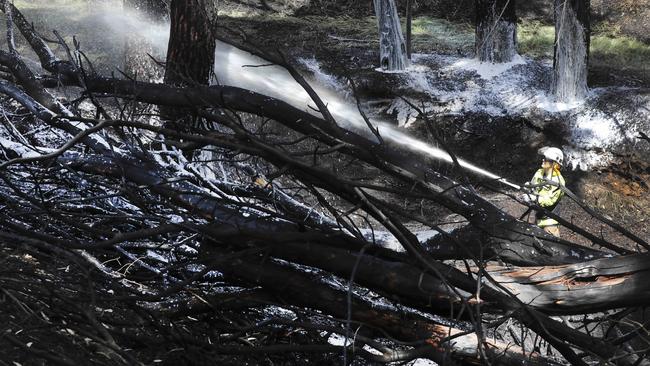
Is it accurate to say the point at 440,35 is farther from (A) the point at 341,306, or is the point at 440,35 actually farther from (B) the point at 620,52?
(A) the point at 341,306

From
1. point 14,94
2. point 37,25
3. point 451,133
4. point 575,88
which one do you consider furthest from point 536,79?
point 14,94

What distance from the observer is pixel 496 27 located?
13977 mm

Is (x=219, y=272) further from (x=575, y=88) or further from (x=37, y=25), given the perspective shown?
(x=37, y=25)

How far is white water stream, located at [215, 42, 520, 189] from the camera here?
13031 millimetres

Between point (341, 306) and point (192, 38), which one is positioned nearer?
point (341, 306)

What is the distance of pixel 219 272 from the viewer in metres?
4.18

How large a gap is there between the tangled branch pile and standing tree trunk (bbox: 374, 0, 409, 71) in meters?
9.60

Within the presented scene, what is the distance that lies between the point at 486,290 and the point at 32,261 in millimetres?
2331

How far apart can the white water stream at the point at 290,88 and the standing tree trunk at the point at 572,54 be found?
7.50 feet

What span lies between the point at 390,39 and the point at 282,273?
10.5 meters

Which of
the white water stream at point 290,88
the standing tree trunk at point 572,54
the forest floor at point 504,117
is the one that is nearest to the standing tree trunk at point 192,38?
the forest floor at point 504,117

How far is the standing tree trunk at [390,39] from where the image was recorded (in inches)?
546

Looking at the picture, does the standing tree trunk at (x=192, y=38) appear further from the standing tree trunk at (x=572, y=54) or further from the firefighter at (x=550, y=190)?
the standing tree trunk at (x=572, y=54)

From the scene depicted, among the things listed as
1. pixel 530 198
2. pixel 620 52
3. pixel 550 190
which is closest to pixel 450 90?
pixel 620 52
